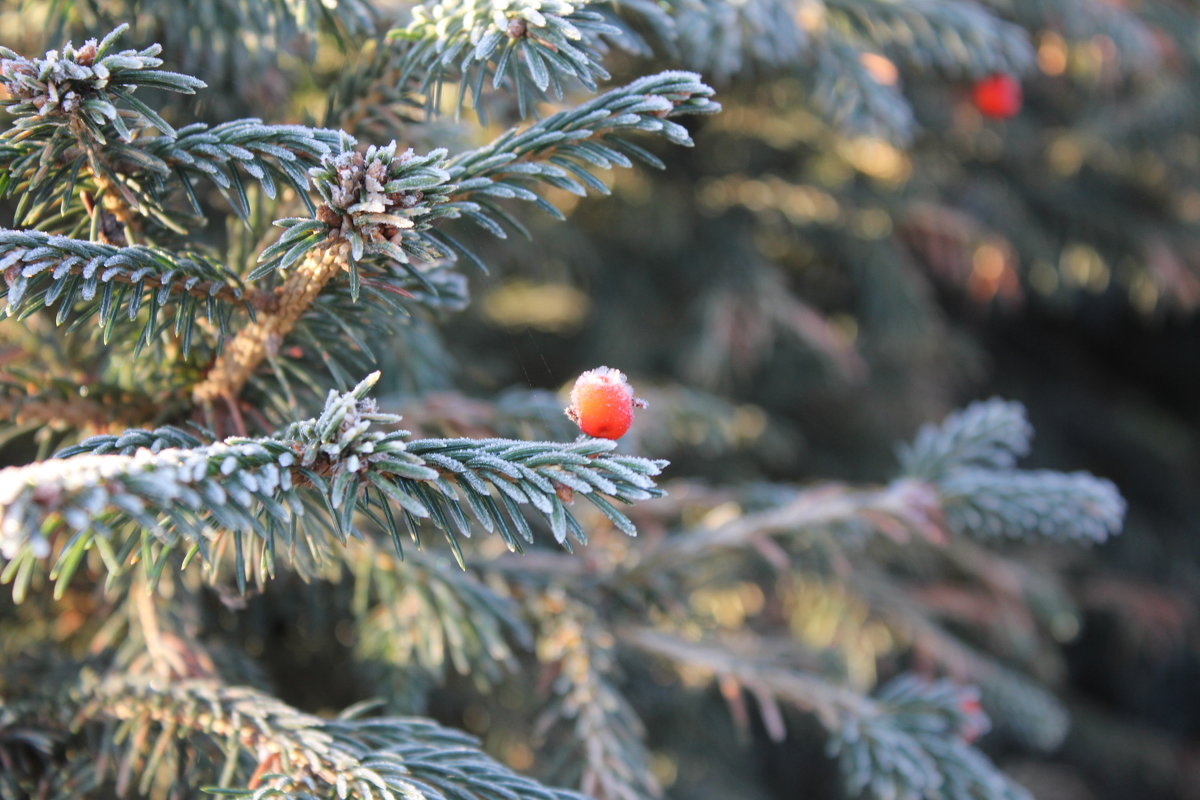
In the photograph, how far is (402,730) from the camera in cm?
78

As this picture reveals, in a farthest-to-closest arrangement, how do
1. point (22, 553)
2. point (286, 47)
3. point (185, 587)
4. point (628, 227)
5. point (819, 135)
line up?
point (819, 135)
point (628, 227)
point (286, 47)
point (185, 587)
point (22, 553)

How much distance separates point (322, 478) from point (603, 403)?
0.63ft

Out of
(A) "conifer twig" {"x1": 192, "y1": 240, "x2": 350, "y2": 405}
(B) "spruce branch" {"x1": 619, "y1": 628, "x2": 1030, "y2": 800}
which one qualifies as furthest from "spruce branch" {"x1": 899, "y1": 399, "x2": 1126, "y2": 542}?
(A) "conifer twig" {"x1": 192, "y1": 240, "x2": 350, "y2": 405}

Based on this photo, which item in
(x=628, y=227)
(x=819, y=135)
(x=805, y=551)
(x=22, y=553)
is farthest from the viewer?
(x=819, y=135)

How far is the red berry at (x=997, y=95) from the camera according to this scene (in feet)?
6.13

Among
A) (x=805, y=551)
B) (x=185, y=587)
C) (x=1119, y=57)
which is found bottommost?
(x=805, y=551)

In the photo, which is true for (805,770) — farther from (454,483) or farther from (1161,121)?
(454,483)

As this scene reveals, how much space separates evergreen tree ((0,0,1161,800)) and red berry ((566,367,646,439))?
39 millimetres

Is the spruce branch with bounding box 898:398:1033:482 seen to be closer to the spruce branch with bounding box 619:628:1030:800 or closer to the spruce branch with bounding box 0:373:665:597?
the spruce branch with bounding box 619:628:1030:800

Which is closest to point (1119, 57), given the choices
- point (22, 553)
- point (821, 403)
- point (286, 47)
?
point (821, 403)

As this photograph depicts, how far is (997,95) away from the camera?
73.7 inches

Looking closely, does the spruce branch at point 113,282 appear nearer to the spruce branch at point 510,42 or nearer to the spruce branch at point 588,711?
the spruce branch at point 510,42

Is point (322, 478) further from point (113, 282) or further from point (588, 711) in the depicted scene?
point (588, 711)

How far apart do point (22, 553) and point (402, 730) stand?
37 cm
